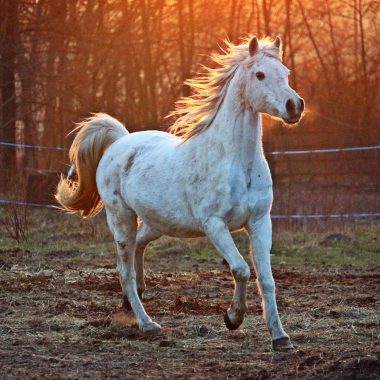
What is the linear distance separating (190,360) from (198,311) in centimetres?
202

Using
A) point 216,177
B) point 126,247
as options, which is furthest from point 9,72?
point 216,177

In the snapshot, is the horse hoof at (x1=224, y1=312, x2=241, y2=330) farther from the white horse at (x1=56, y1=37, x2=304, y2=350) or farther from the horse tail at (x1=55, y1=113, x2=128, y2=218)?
the horse tail at (x1=55, y1=113, x2=128, y2=218)

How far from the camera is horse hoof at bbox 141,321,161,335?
20.7ft

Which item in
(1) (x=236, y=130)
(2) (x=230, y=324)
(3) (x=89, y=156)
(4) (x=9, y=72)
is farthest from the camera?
(4) (x=9, y=72)

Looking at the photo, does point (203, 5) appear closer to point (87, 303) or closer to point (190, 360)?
point (87, 303)

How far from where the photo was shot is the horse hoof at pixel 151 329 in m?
6.32

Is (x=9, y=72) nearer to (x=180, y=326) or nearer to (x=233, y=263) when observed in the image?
(x=180, y=326)

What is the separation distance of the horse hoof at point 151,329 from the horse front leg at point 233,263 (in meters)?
0.65

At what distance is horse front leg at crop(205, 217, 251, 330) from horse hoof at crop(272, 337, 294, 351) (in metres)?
0.34

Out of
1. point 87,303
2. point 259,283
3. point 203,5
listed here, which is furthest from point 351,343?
point 203,5

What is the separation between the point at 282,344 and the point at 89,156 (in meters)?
2.83

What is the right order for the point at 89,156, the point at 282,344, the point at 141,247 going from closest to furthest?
the point at 282,344
the point at 141,247
the point at 89,156

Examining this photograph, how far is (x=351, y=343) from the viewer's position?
5812 mm

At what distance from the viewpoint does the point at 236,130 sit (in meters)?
6.01
